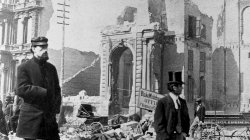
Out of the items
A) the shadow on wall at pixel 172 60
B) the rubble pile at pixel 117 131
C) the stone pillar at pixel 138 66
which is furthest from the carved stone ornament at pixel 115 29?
the rubble pile at pixel 117 131

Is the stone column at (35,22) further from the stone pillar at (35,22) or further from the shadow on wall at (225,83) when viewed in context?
the shadow on wall at (225,83)

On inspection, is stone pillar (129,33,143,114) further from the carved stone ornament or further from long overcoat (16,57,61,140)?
long overcoat (16,57,61,140)

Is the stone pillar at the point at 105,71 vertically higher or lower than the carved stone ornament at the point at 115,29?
lower

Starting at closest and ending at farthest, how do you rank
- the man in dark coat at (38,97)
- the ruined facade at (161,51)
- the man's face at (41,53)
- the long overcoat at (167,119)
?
the man in dark coat at (38,97), the man's face at (41,53), the long overcoat at (167,119), the ruined facade at (161,51)

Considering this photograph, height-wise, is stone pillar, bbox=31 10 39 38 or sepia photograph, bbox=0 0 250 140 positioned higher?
stone pillar, bbox=31 10 39 38

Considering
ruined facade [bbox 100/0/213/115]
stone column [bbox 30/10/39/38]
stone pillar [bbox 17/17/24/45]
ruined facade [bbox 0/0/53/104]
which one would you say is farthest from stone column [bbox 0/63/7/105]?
ruined facade [bbox 100/0/213/115]

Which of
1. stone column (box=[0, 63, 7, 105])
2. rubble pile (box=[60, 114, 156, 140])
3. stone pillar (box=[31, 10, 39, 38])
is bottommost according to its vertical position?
rubble pile (box=[60, 114, 156, 140])

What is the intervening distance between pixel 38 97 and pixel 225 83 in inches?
731

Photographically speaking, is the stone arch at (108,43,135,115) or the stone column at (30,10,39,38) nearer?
the stone arch at (108,43,135,115)

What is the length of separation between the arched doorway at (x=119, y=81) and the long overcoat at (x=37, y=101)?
69.4 feet

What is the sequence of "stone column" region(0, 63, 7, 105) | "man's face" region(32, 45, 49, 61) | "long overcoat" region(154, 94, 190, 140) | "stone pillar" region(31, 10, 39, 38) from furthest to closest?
"stone pillar" region(31, 10, 39, 38) → "stone column" region(0, 63, 7, 105) → "long overcoat" region(154, 94, 190, 140) → "man's face" region(32, 45, 49, 61)

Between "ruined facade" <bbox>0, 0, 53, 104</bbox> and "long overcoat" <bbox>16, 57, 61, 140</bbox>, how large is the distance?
91.5ft

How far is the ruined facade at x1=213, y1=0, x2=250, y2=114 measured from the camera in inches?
813

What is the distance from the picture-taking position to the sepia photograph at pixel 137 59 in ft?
54.3
